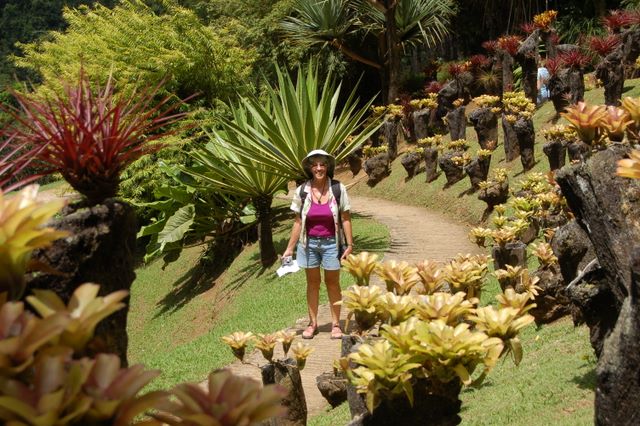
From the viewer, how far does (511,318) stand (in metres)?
2.22

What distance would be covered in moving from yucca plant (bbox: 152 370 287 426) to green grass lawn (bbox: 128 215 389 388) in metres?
5.87

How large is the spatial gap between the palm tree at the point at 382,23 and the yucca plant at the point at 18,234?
57.9ft

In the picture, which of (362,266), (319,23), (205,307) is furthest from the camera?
(319,23)

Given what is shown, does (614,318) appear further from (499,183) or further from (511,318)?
(499,183)

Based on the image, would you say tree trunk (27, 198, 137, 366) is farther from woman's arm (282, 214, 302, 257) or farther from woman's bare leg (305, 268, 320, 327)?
woman's bare leg (305, 268, 320, 327)

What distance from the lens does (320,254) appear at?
21.3ft

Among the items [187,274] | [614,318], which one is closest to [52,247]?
[614,318]

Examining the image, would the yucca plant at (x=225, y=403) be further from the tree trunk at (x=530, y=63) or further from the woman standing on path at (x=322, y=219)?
the tree trunk at (x=530, y=63)

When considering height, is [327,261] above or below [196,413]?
below

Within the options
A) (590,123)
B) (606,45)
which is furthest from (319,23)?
(590,123)

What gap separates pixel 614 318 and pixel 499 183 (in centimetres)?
702

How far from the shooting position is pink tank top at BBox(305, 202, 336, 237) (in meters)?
6.33

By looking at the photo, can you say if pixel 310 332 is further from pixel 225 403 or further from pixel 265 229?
pixel 225 403

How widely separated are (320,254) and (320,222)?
32 cm
